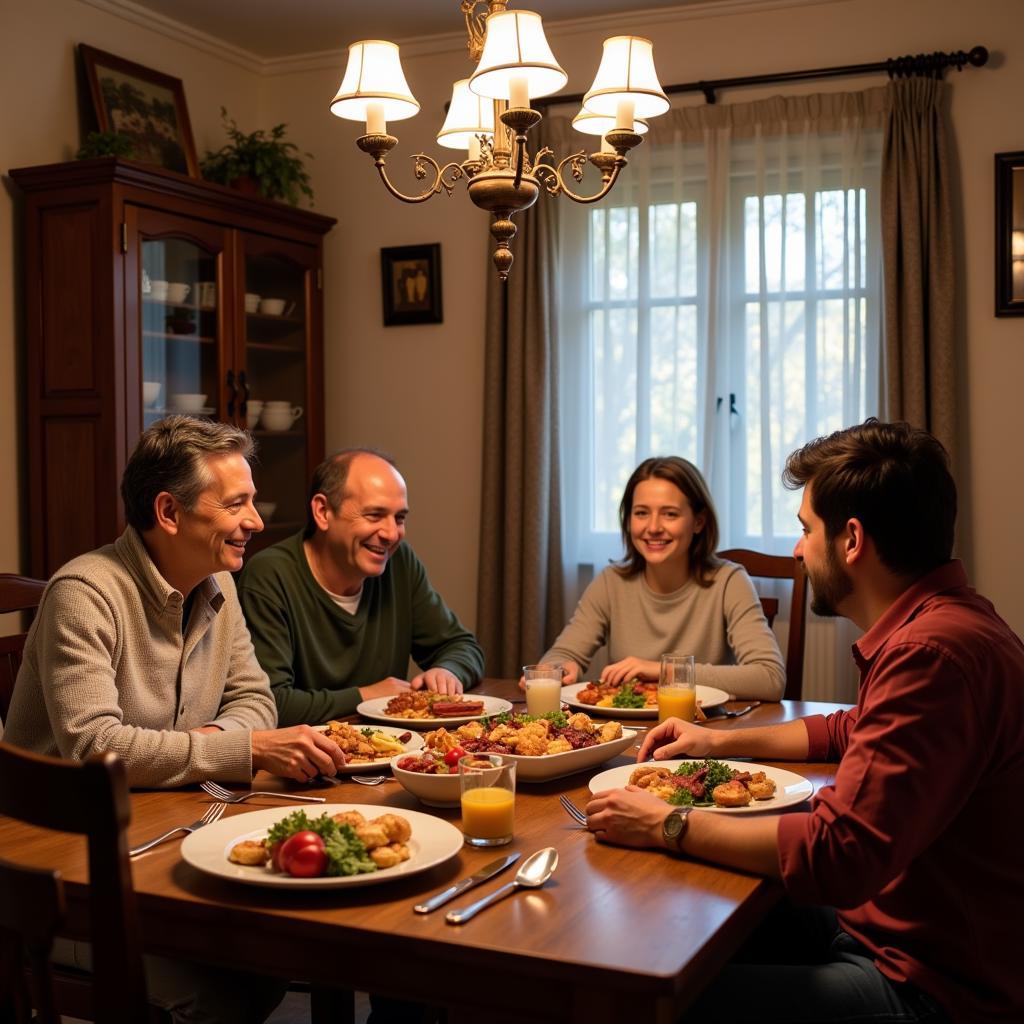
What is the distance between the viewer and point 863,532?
5.14ft

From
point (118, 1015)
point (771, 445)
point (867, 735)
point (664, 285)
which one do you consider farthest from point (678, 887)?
point (664, 285)

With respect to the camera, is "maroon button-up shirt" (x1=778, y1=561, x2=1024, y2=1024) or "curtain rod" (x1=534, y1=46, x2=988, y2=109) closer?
"maroon button-up shirt" (x1=778, y1=561, x2=1024, y2=1024)

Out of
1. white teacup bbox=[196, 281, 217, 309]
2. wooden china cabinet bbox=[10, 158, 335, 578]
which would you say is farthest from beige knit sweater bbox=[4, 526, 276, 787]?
white teacup bbox=[196, 281, 217, 309]

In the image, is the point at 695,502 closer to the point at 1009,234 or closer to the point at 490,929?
the point at 1009,234

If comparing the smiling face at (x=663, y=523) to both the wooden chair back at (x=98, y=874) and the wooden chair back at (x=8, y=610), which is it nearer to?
the wooden chair back at (x=8, y=610)

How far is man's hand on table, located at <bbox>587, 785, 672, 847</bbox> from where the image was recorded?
1.54m

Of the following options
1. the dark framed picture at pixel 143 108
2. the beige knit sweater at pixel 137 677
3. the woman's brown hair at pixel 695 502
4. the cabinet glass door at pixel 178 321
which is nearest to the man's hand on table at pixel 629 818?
the beige knit sweater at pixel 137 677

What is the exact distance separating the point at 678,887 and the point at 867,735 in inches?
11.2

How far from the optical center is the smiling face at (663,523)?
292cm

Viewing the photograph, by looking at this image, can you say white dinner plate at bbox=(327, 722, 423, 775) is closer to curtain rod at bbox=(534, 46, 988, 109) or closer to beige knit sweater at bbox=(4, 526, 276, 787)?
beige knit sweater at bbox=(4, 526, 276, 787)

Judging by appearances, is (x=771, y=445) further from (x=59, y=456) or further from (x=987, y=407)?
(x=59, y=456)

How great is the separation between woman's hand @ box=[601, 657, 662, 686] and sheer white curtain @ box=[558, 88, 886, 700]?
1.71 meters

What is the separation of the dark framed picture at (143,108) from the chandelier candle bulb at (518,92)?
244 centimetres

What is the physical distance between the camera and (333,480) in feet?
8.98
